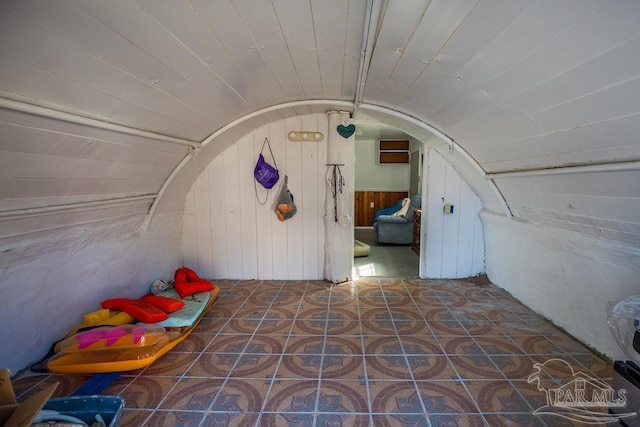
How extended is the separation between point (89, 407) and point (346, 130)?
3.14 m

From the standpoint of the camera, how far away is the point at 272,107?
3.04 meters

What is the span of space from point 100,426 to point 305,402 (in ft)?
3.25

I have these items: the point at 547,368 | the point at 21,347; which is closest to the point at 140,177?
the point at 21,347

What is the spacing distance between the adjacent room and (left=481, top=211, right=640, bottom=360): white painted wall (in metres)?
0.02

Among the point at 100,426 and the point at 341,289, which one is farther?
the point at 341,289

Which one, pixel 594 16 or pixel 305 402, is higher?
pixel 594 16

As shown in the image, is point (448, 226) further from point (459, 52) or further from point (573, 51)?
point (573, 51)

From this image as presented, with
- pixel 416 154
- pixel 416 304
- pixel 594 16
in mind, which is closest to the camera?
pixel 594 16

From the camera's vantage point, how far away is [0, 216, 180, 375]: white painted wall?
1.80 meters

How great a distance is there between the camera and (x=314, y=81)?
8.33ft

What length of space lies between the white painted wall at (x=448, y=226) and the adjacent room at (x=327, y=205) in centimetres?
11

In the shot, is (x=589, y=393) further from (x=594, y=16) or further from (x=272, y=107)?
(x=272, y=107)

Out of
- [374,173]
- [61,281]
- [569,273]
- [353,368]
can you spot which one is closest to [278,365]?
[353,368]

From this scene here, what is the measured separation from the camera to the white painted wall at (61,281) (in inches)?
71.1
